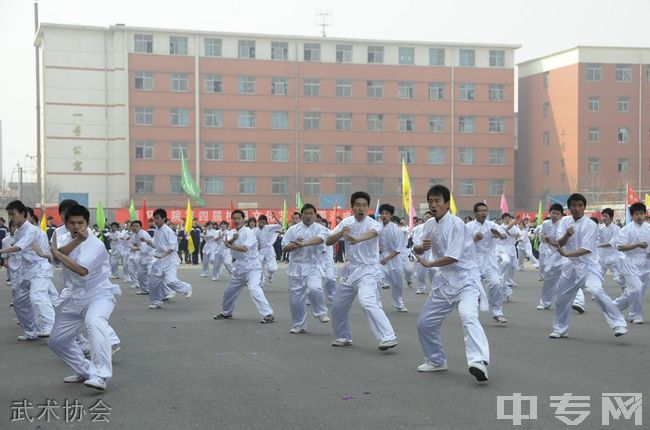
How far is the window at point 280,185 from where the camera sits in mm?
63094

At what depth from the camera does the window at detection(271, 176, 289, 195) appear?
207ft

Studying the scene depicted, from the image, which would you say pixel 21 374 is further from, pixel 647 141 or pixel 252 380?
pixel 647 141

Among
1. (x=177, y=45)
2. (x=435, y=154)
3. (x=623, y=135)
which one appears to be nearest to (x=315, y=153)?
(x=435, y=154)

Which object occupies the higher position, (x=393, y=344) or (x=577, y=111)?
(x=577, y=111)

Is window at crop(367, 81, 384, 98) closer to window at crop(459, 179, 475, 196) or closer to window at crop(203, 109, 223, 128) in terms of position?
window at crop(459, 179, 475, 196)

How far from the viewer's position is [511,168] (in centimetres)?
6631

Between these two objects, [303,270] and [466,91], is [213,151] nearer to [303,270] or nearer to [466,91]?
[466,91]

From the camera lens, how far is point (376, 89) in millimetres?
63750

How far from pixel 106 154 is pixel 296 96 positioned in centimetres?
1459

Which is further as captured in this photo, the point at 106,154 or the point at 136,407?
the point at 106,154

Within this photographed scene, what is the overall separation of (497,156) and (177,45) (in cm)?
2618

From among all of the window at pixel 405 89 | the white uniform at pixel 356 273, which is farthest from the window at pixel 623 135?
the white uniform at pixel 356 273

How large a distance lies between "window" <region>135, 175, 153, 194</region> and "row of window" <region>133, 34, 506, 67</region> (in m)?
9.03

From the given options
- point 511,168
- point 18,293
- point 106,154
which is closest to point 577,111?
point 511,168
